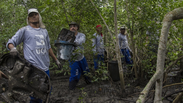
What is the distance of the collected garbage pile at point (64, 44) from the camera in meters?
3.44

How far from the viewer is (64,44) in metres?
3.44

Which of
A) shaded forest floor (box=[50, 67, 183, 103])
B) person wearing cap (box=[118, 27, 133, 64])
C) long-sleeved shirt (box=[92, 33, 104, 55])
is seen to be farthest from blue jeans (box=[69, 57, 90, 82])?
person wearing cap (box=[118, 27, 133, 64])

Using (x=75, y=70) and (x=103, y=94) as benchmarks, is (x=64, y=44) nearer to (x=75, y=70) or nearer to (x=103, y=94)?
(x=75, y=70)

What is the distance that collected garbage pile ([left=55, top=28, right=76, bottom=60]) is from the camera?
344 cm

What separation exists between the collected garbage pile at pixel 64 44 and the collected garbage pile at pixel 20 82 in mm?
834

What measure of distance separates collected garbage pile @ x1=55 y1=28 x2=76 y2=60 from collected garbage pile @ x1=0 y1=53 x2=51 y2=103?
2.74 ft

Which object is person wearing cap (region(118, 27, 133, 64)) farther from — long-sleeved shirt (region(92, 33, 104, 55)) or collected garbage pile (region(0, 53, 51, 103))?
collected garbage pile (region(0, 53, 51, 103))

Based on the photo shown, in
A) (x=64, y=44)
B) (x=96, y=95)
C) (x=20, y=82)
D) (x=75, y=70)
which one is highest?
(x=64, y=44)

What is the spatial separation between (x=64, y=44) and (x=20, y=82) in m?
1.19

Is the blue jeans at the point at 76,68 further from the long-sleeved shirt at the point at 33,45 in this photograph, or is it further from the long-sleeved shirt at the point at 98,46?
the long-sleeved shirt at the point at 33,45

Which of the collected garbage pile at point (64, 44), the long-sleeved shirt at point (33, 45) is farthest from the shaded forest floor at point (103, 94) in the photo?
the long-sleeved shirt at point (33, 45)

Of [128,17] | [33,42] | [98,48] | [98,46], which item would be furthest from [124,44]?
[33,42]

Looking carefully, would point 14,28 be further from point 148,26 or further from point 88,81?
point 148,26

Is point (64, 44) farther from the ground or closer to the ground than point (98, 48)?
farther from the ground
